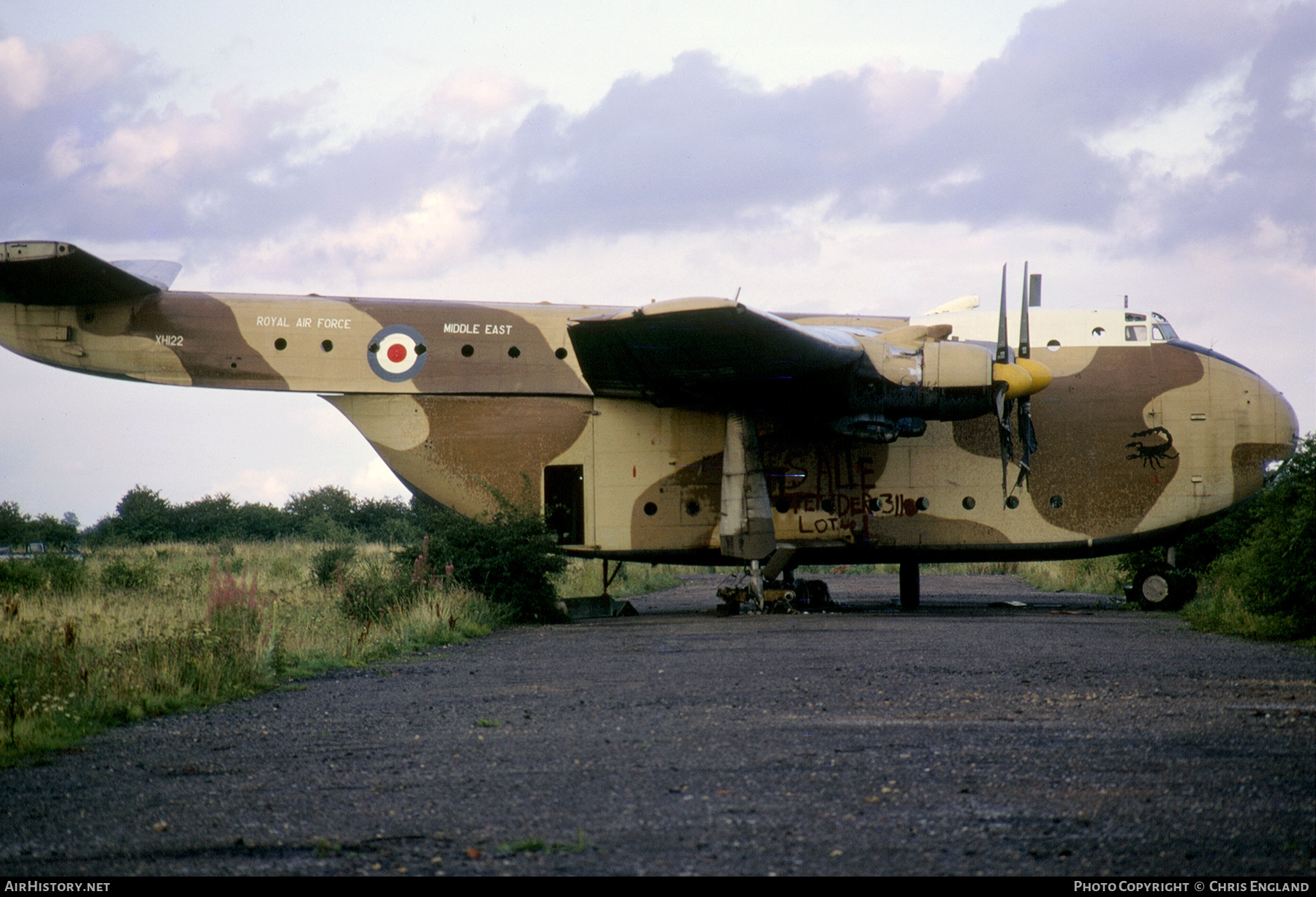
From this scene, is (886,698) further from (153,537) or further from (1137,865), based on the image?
(153,537)

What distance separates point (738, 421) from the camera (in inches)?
635

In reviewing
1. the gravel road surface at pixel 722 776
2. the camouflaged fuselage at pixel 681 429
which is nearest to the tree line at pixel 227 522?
the camouflaged fuselage at pixel 681 429

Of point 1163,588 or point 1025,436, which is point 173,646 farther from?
point 1163,588

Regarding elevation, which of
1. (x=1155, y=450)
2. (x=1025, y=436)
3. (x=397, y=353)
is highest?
(x=397, y=353)

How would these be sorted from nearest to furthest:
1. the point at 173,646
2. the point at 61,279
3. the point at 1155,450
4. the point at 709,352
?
the point at 173,646, the point at 709,352, the point at 61,279, the point at 1155,450

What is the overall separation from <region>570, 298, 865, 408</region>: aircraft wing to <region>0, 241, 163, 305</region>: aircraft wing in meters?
7.57

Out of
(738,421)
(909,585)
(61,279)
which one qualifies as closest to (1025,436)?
(909,585)

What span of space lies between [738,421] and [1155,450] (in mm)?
6780

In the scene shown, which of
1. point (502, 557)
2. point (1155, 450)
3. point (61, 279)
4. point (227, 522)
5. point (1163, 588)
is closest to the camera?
point (61, 279)

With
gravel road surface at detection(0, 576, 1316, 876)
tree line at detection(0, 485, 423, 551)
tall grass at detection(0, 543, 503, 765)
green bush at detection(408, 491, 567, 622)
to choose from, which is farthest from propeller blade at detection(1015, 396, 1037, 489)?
tree line at detection(0, 485, 423, 551)

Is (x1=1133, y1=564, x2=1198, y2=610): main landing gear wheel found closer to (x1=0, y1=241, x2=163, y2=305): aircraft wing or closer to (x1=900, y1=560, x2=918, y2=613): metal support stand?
(x1=900, y1=560, x2=918, y2=613): metal support stand

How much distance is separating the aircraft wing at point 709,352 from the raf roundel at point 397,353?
10.0 feet

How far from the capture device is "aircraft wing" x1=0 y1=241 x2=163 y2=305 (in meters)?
15.1

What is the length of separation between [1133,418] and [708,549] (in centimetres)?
723
